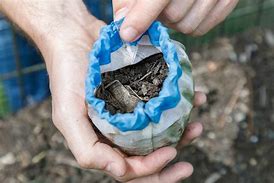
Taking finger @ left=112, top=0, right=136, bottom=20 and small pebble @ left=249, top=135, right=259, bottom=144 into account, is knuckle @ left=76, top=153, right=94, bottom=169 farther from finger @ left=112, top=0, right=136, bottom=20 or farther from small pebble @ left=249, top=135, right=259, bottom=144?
small pebble @ left=249, top=135, right=259, bottom=144

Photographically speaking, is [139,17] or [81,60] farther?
[81,60]

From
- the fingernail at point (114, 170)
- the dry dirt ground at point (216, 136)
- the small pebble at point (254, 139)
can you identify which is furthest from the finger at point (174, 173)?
the small pebble at point (254, 139)

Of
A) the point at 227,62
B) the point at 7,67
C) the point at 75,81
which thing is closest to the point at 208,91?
the point at 227,62

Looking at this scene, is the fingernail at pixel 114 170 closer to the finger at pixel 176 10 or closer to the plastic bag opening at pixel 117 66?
the plastic bag opening at pixel 117 66

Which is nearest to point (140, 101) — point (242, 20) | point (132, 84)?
point (132, 84)

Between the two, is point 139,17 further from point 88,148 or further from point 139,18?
point 88,148

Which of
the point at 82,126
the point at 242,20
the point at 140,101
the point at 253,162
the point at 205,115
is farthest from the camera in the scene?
the point at 242,20

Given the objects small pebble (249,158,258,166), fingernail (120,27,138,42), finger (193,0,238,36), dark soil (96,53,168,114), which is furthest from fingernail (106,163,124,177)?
small pebble (249,158,258,166)

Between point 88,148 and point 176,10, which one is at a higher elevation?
point 176,10
